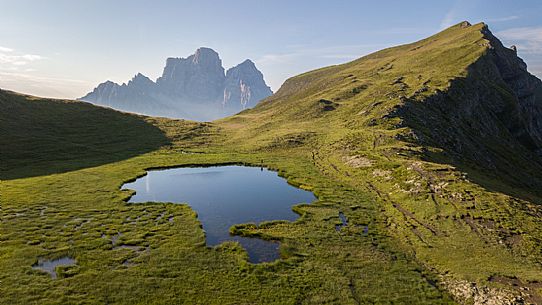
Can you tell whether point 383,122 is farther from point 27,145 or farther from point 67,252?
point 27,145

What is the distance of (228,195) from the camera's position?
65.4 m

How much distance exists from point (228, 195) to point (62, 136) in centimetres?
8065

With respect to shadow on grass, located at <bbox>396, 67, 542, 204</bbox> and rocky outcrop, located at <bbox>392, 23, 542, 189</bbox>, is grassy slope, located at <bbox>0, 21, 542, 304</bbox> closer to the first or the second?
shadow on grass, located at <bbox>396, 67, 542, 204</bbox>

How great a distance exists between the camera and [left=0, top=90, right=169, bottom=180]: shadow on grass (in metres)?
87.8

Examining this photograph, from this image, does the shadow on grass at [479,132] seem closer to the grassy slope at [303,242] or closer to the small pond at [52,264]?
the grassy slope at [303,242]

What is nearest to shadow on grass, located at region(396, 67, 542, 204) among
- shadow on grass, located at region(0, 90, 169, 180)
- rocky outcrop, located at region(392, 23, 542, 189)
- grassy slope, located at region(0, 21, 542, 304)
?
rocky outcrop, located at region(392, 23, 542, 189)

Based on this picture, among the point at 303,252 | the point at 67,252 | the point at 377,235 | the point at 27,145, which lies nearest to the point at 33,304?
the point at 67,252

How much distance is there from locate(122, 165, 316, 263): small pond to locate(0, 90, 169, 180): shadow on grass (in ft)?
85.8

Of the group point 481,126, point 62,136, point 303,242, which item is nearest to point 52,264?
point 303,242

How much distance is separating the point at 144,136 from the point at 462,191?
106705mm

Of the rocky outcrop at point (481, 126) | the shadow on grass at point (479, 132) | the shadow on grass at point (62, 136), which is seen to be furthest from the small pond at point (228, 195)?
the rocky outcrop at point (481, 126)

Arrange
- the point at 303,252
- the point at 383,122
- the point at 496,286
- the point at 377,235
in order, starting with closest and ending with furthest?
1. the point at 496,286
2. the point at 303,252
3. the point at 377,235
4. the point at 383,122

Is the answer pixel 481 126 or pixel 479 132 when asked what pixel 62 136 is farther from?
pixel 481 126

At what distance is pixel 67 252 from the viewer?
3806 centimetres
